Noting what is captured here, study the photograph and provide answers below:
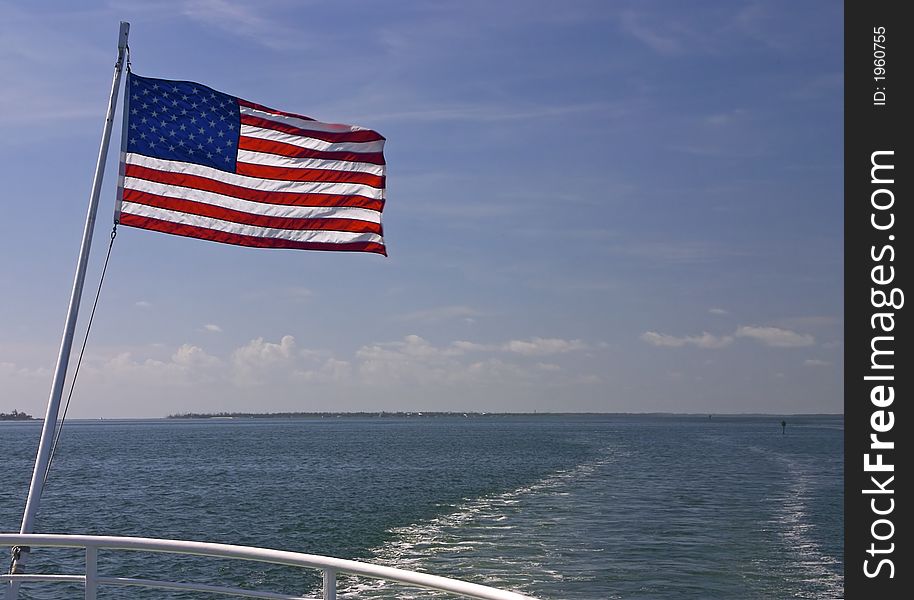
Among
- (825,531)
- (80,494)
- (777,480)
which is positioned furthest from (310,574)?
(777,480)

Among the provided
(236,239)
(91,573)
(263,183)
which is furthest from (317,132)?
(91,573)

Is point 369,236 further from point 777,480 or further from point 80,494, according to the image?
point 777,480

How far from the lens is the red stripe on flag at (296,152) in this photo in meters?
9.92

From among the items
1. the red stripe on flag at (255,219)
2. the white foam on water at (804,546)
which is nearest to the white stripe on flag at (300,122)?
the red stripe on flag at (255,219)

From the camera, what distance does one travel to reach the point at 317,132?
1005 cm

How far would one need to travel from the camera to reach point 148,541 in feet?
18.7

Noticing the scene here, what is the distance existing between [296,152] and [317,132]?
34 cm

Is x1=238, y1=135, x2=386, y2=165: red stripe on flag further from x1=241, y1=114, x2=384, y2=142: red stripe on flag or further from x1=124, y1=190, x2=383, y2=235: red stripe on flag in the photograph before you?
x1=124, y1=190, x2=383, y2=235: red stripe on flag

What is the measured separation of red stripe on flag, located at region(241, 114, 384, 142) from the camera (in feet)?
32.6

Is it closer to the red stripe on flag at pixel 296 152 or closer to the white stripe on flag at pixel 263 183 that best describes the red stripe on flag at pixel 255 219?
the white stripe on flag at pixel 263 183

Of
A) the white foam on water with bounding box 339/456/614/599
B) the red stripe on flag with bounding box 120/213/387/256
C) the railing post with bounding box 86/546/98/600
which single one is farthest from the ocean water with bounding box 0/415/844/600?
the railing post with bounding box 86/546/98/600

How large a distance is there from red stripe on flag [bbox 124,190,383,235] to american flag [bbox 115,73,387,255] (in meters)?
0.01

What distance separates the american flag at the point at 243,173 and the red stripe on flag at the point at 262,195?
11 millimetres
